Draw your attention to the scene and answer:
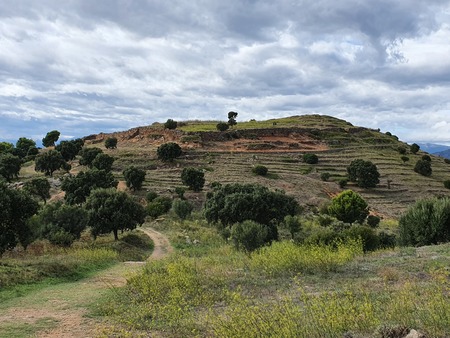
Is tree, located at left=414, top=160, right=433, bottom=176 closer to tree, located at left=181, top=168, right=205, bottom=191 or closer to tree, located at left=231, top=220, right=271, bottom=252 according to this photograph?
tree, located at left=181, top=168, right=205, bottom=191

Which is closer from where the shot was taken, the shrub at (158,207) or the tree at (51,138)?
the shrub at (158,207)

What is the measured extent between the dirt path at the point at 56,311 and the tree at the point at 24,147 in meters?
83.7

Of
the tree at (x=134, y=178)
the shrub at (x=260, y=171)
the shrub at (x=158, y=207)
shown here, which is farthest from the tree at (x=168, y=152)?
the shrub at (x=158, y=207)

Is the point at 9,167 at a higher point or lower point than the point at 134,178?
higher

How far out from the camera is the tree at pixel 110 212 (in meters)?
30.1

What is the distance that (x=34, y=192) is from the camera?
49.8 meters

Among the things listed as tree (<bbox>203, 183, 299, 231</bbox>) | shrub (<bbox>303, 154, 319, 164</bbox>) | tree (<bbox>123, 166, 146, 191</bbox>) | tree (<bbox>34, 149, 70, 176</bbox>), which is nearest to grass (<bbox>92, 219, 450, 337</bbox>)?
tree (<bbox>203, 183, 299, 231</bbox>)

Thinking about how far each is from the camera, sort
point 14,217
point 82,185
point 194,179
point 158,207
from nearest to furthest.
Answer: point 14,217 < point 158,207 < point 82,185 < point 194,179

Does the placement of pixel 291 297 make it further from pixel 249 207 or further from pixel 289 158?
pixel 289 158

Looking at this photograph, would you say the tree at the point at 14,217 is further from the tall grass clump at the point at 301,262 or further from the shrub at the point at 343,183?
the shrub at the point at 343,183

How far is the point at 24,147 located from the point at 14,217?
85653 millimetres

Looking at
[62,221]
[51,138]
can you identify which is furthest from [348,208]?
[51,138]

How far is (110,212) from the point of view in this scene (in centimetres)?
3025

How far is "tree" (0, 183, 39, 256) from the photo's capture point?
22.6m
